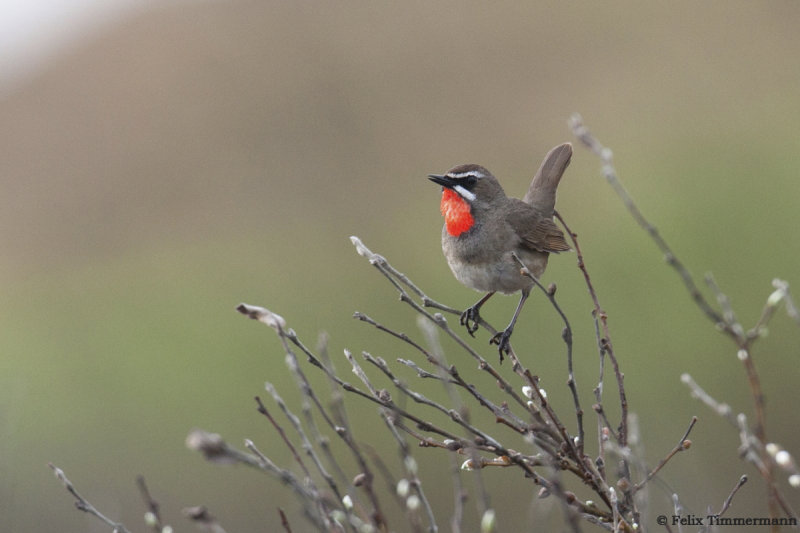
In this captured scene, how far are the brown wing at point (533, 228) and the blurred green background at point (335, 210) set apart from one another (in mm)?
2024

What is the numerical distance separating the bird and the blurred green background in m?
2.10

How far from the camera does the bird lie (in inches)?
239

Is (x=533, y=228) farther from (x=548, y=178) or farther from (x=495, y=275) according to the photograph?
(x=495, y=275)

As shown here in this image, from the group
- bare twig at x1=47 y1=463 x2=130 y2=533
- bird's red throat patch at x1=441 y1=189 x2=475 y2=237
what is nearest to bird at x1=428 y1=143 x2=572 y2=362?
bird's red throat patch at x1=441 y1=189 x2=475 y2=237

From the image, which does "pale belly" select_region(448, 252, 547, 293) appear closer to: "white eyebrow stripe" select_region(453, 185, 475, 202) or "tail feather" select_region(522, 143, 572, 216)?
"white eyebrow stripe" select_region(453, 185, 475, 202)

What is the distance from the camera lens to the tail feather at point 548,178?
265 inches

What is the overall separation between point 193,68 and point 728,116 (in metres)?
15.0

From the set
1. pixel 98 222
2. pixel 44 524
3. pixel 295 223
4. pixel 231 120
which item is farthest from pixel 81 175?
pixel 44 524

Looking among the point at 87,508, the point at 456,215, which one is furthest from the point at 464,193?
the point at 87,508

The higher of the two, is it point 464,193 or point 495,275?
point 464,193

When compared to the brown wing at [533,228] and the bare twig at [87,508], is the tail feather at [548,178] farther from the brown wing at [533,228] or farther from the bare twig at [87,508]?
the bare twig at [87,508]

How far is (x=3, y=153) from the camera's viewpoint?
29.1 metres

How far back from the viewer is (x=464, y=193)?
628cm

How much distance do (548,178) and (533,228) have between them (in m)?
0.51
